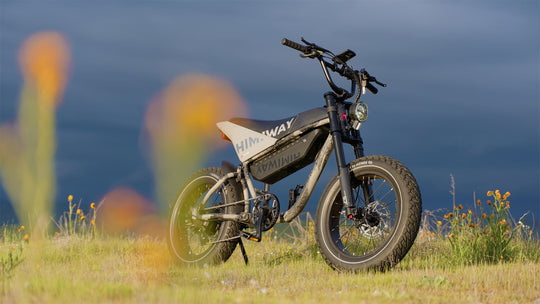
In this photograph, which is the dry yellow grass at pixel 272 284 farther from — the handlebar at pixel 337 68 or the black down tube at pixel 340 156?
the handlebar at pixel 337 68

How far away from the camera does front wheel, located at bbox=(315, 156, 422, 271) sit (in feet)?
17.7

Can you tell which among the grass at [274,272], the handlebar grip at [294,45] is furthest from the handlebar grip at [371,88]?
the grass at [274,272]

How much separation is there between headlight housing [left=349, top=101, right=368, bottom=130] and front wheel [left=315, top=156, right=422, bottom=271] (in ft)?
1.40

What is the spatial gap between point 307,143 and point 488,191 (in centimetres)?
268

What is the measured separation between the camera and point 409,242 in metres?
5.37

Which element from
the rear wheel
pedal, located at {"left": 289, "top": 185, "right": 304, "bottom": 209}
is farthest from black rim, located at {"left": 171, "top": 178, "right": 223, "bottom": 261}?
pedal, located at {"left": 289, "top": 185, "right": 304, "bottom": 209}

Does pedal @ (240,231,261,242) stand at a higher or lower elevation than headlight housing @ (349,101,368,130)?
lower

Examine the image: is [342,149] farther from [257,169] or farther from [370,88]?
[257,169]

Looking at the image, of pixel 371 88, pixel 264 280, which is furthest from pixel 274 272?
pixel 371 88

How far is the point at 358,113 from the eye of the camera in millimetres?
5875

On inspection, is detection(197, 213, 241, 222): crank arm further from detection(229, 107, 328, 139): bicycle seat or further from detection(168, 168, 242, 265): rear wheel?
detection(229, 107, 328, 139): bicycle seat

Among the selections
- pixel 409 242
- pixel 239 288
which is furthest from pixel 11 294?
pixel 409 242

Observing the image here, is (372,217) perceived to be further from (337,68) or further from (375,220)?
(337,68)

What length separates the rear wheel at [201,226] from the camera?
7.28 metres
